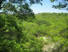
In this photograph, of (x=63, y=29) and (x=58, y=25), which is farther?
(x=58, y=25)

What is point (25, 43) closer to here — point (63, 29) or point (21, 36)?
point (21, 36)

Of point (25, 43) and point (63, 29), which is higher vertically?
point (25, 43)

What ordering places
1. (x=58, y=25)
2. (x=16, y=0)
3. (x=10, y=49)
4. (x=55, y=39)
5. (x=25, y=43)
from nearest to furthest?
1. (x=10, y=49)
2. (x=25, y=43)
3. (x=16, y=0)
4. (x=55, y=39)
5. (x=58, y=25)

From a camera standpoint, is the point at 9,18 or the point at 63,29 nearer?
the point at 9,18

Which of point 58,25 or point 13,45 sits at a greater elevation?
point 13,45

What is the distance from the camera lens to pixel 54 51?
7.39m

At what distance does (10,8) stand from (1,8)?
1.10ft

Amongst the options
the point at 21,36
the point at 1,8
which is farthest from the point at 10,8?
the point at 21,36

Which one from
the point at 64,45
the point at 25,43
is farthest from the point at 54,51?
the point at 25,43

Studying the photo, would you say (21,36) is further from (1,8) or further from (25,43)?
(1,8)

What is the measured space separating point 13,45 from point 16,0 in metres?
2.21

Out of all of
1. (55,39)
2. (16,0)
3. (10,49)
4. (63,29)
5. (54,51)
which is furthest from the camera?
(63,29)

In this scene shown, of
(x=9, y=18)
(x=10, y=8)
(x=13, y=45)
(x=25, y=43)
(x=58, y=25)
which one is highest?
(x=10, y=8)

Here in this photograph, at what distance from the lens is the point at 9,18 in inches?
223
